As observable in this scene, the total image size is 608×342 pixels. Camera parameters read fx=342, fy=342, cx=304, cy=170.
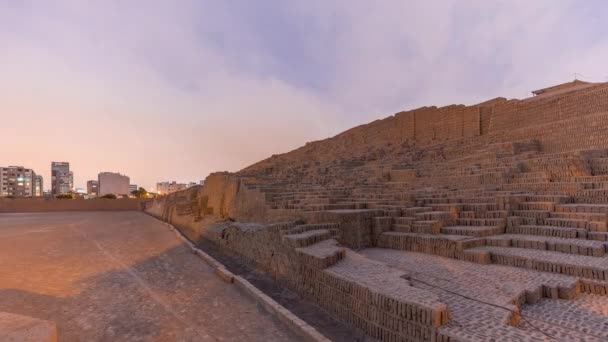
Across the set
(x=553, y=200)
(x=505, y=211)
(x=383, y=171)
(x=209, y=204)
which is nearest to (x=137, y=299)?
(x=505, y=211)

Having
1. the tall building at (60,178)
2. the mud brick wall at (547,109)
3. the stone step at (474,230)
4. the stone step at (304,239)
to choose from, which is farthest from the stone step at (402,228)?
the tall building at (60,178)

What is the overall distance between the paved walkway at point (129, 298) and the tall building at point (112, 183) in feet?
387

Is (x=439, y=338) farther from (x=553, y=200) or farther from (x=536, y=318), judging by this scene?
(x=553, y=200)

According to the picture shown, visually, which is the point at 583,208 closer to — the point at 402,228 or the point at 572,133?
the point at 402,228

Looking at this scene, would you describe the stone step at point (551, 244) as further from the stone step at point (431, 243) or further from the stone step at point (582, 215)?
the stone step at point (582, 215)

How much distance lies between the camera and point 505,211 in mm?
7598

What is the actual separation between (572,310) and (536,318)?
1.91ft

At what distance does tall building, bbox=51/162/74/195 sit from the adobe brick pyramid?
5510 inches

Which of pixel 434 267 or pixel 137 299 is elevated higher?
pixel 434 267

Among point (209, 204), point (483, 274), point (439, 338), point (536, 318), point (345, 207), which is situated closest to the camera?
point (439, 338)

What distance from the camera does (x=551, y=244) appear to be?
235 inches

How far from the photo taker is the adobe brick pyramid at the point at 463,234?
3.88m

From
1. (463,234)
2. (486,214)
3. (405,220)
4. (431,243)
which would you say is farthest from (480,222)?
(405,220)

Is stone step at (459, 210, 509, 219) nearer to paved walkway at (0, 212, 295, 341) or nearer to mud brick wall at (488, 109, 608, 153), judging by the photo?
paved walkway at (0, 212, 295, 341)
